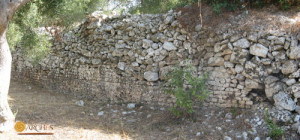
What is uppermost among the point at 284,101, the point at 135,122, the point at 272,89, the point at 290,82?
the point at 290,82

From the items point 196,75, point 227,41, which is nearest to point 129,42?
point 196,75

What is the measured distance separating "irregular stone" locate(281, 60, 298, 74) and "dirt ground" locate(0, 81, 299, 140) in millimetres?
1011

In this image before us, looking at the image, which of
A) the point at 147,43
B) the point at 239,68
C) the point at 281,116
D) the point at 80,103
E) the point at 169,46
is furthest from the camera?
the point at 80,103

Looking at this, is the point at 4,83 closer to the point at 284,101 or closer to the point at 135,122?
the point at 135,122

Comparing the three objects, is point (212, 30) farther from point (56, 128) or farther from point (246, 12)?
point (56, 128)

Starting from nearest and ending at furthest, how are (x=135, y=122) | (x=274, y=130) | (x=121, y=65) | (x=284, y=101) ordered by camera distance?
(x=274, y=130), (x=284, y=101), (x=135, y=122), (x=121, y=65)

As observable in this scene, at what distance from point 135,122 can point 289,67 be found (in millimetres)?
3861

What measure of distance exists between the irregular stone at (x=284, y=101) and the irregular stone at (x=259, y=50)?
37.0 inches

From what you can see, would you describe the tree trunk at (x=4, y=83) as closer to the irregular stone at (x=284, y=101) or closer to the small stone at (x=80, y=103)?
the small stone at (x=80, y=103)

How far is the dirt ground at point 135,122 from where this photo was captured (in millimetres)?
4922

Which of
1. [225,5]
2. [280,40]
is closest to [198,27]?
[225,5]

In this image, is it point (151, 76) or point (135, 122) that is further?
point (151, 76)

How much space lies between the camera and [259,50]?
5270 millimetres

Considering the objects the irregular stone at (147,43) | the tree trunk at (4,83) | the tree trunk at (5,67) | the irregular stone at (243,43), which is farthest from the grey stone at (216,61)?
the tree trunk at (4,83)
